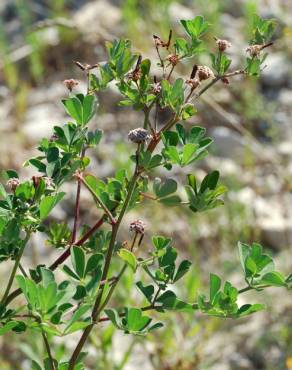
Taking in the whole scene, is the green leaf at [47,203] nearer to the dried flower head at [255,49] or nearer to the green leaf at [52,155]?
the green leaf at [52,155]

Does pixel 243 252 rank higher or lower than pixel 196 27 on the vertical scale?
lower

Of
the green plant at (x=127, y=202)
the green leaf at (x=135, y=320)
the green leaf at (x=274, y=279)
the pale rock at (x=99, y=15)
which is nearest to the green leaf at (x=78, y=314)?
the green plant at (x=127, y=202)

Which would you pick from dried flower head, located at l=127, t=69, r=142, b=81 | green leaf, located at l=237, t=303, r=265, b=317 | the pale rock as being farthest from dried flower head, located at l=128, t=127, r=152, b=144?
the pale rock

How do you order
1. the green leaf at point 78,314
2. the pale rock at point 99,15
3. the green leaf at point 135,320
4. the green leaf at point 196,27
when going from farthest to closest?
the pale rock at point 99,15
the green leaf at point 196,27
the green leaf at point 135,320
the green leaf at point 78,314

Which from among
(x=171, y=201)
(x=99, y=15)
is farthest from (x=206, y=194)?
→ (x=99, y=15)

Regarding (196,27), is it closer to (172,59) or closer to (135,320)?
(172,59)

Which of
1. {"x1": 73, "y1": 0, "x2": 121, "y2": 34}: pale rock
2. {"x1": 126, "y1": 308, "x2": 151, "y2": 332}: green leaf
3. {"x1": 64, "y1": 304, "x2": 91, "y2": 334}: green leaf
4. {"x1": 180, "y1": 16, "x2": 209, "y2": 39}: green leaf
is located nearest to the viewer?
{"x1": 64, "y1": 304, "x2": 91, "y2": 334}: green leaf

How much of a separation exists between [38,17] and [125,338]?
3.15 metres

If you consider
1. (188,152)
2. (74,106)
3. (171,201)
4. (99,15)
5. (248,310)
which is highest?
A: (74,106)

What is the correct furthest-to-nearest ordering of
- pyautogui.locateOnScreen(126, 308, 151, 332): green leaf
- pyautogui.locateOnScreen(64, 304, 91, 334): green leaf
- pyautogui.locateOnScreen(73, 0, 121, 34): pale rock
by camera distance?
pyautogui.locateOnScreen(73, 0, 121, 34): pale rock, pyautogui.locateOnScreen(126, 308, 151, 332): green leaf, pyautogui.locateOnScreen(64, 304, 91, 334): green leaf

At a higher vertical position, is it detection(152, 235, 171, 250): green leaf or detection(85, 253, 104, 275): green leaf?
detection(85, 253, 104, 275): green leaf

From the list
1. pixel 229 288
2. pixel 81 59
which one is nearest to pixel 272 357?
pixel 229 288

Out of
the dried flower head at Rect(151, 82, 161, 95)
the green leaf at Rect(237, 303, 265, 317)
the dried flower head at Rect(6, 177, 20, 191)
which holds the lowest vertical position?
the green leaf at Rect(237, 303, 265, 317)

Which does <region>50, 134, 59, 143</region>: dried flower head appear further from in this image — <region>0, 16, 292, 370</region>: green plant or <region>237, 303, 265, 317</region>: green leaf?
Result: <region>237, 303, 265, 317</region>: green leaf
